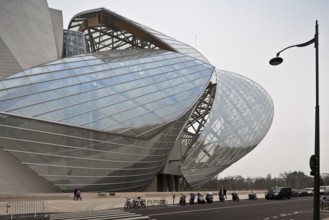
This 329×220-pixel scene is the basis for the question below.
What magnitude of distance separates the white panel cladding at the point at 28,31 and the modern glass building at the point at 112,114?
163mm

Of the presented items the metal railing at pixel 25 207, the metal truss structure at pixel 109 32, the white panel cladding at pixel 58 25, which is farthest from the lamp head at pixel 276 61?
the metal truss structure at pixel 109 32

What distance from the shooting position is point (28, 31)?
1540 inches

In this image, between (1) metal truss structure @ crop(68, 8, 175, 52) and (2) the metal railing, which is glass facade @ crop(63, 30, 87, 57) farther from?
(2) the metal railing

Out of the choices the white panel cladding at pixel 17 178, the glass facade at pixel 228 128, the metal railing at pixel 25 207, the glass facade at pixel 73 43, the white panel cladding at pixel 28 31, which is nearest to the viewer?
the metal railing at pixel 25 207

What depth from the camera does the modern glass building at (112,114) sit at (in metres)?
29.6

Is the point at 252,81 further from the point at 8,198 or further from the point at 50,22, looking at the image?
the point at 8,198

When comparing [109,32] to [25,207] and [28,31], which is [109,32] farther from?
[25,207]

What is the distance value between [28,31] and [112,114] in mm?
12786

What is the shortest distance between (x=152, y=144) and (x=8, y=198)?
48.7ft

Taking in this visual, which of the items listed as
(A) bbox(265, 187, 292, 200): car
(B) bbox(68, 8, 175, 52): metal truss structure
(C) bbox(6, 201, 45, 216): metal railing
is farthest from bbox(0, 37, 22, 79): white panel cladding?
(A) bbox(265, 187, 292, 200): car

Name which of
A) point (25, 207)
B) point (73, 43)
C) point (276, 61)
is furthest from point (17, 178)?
point (73, 43)

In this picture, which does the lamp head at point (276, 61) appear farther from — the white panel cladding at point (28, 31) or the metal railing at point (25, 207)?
the white panel cladding at point (28, 31)

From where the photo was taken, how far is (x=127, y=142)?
115ft

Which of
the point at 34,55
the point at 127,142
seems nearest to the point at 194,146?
the point at 127,142
